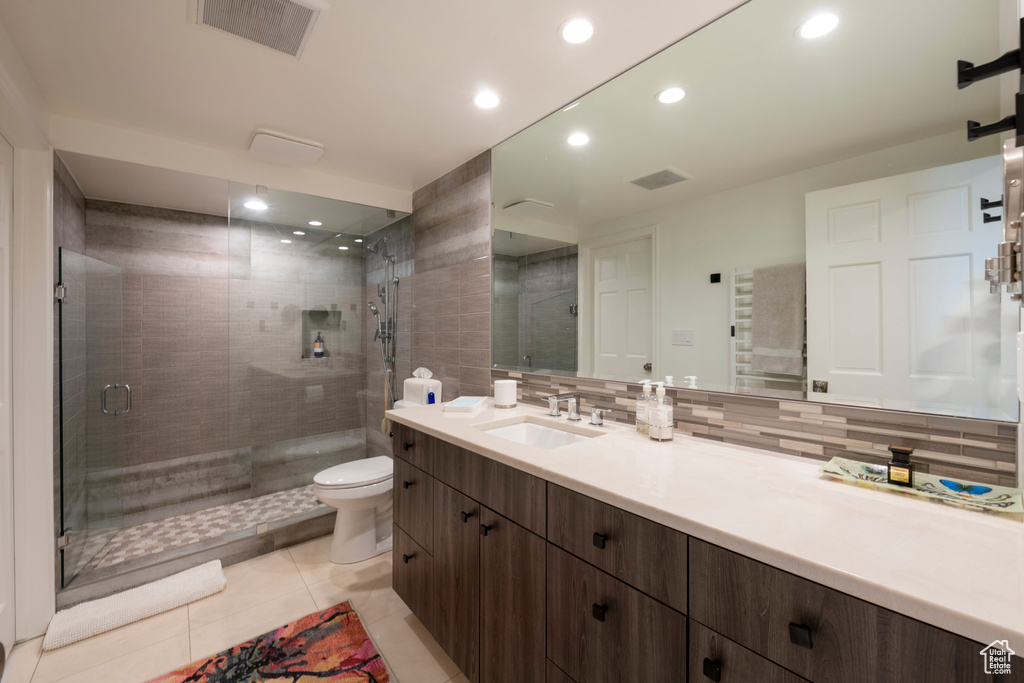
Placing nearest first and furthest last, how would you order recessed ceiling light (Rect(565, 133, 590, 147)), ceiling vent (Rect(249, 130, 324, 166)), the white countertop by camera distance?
Result: the white countertop < recessed ceiling light (Rect(565, 133, 590, 147)) < ceiling vent (Rect(249, 130, 324, 166))

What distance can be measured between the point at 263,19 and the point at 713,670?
2.12m

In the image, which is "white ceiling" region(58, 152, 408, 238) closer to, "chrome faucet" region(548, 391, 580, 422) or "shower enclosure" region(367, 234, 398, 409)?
"shower enclosure" region(367, 234, 398, 409)

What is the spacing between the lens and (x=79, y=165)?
2180 millimetres

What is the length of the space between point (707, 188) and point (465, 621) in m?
1.70

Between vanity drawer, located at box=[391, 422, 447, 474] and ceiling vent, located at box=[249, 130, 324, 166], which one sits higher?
ceiling vent, located at box=[249, 130, 324, 166]

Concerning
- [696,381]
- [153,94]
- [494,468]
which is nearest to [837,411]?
[696,381]

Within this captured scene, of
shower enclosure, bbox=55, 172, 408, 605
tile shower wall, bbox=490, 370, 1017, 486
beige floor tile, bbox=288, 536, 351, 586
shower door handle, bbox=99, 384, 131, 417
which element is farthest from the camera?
shower door handle, bbox=99, 384, 131, 417

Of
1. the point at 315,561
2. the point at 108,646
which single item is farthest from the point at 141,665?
the point at 315,561

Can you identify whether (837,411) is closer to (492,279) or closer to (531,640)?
(531,640)

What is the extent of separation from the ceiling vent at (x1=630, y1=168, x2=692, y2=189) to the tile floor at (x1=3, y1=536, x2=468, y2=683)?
1.99 metres

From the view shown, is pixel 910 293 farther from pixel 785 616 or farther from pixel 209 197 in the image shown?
pixel 209 197

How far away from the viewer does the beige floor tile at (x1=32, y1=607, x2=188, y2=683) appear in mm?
1683

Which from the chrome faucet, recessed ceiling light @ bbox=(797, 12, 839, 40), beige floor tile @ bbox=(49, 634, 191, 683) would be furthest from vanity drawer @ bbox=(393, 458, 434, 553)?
recessed ceiling light @ bbox=(797, 12, 839, 40)

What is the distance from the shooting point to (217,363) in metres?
3.16
